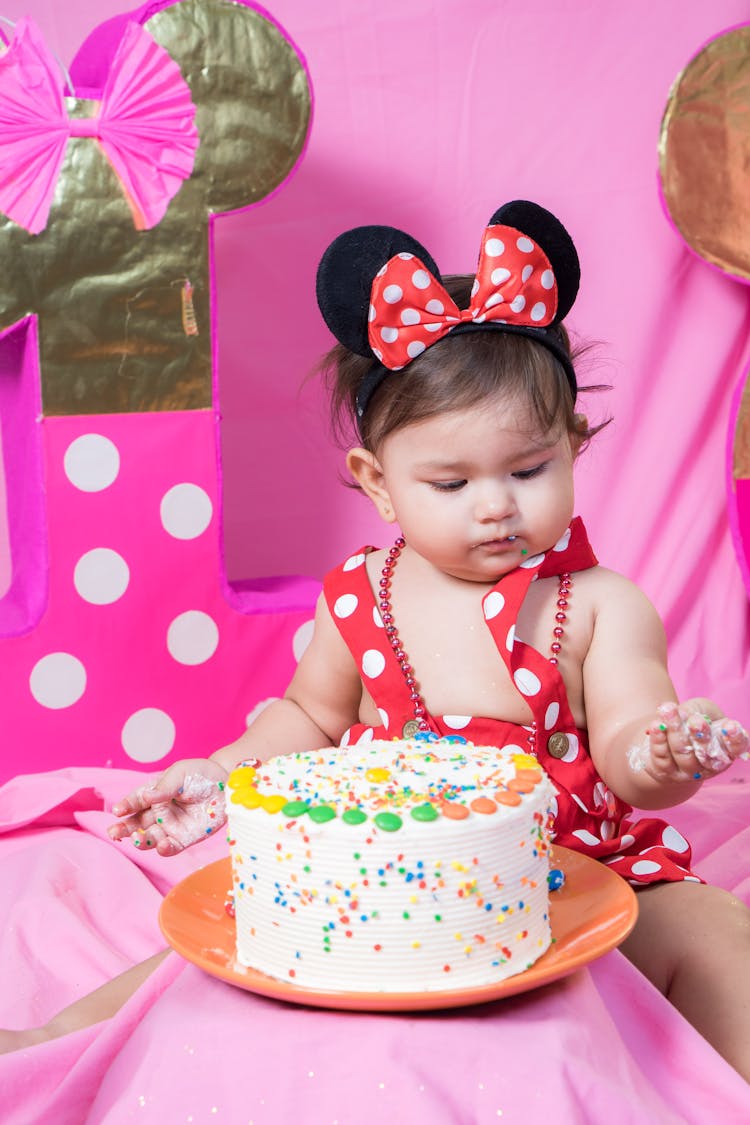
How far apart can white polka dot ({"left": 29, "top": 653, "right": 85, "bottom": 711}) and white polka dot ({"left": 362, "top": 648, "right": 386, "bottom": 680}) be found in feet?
2.23

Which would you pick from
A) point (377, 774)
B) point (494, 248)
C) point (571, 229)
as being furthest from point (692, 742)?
point (571, 229)

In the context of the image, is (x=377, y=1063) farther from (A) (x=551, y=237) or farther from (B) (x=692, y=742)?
(A) (x=551, y=237)

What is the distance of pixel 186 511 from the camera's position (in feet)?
6.39

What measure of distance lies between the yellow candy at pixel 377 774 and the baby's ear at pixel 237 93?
115 cm

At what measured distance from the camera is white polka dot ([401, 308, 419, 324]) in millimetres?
1284

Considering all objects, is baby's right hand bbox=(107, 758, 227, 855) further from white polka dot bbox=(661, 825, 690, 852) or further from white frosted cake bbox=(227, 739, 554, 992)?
white polka dot bbox=(661, 825, 690, 852)

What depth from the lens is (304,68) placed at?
1879mm

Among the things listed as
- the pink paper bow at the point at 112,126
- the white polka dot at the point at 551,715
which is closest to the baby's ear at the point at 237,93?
the pink paper bow at the point at 112,126

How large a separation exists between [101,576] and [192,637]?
0.56 ft

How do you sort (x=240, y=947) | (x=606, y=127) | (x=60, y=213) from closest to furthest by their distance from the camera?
(x=240, y=947) → (x=60, y=213) → (x=606, y=127)

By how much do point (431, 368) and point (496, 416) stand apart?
9 cm

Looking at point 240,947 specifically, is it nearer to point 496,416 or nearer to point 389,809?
point 389,809

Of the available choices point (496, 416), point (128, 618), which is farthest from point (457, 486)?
point (128, 618)

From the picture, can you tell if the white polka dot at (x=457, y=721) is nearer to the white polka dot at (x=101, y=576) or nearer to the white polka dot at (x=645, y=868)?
the white polka dot at (x=645, y=868)
